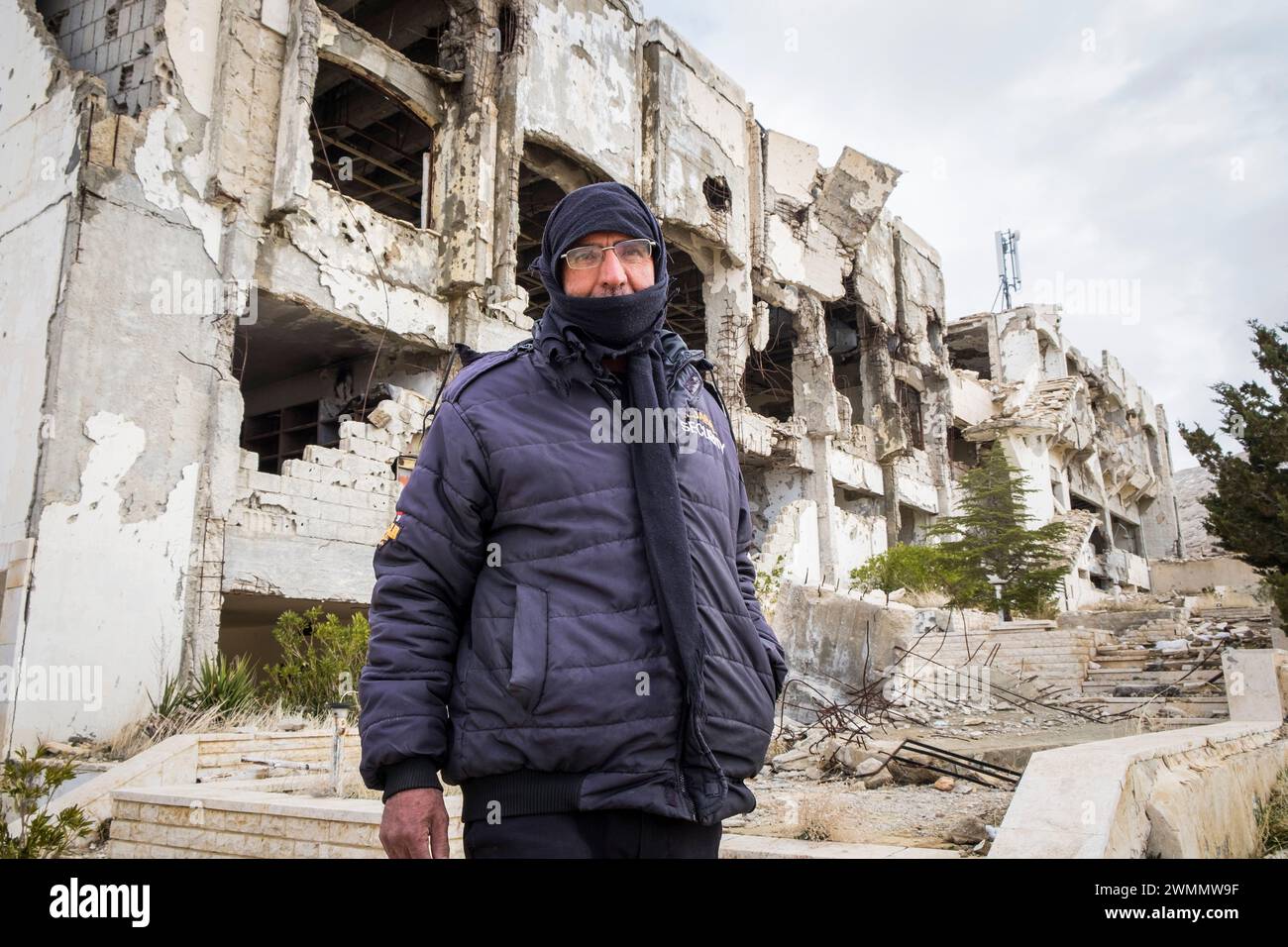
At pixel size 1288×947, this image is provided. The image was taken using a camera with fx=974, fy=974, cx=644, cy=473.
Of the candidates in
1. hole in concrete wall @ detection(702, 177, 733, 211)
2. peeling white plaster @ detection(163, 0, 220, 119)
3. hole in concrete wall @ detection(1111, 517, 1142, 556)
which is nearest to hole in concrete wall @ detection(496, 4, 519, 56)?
peeling white plaster @ detection(163, 0, 220, 119)

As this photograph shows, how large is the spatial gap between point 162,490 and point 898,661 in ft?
28.8

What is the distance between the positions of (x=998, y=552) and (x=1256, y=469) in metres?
4.56

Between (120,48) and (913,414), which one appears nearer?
(120,48)

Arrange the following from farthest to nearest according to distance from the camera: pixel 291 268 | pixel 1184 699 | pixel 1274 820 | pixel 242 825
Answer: pixel 1184 699 → pixel 291 268 → pixel 1274 820 → pixel 242 825

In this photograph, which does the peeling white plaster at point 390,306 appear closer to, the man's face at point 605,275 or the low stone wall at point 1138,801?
the low stone wall at point 1138,801

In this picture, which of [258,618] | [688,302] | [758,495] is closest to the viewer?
[258,618]

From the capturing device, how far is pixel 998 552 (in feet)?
61.2

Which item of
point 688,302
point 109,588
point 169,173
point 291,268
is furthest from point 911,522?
point 109,588

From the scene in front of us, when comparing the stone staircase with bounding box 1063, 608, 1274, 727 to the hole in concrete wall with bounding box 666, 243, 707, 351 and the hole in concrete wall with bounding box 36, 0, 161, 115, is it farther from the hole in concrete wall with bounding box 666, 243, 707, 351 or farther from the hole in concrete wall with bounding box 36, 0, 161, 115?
the hole in concrete wall with bounding box 36, 0, 161, 115

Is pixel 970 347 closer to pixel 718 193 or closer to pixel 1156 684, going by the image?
pixel 718 193

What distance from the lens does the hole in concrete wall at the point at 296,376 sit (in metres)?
12.6

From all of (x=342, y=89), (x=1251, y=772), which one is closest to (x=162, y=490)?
(x=342, y=89)

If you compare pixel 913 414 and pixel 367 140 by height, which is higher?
pixel 367 140

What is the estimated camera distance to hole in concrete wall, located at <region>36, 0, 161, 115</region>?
10594 mm
